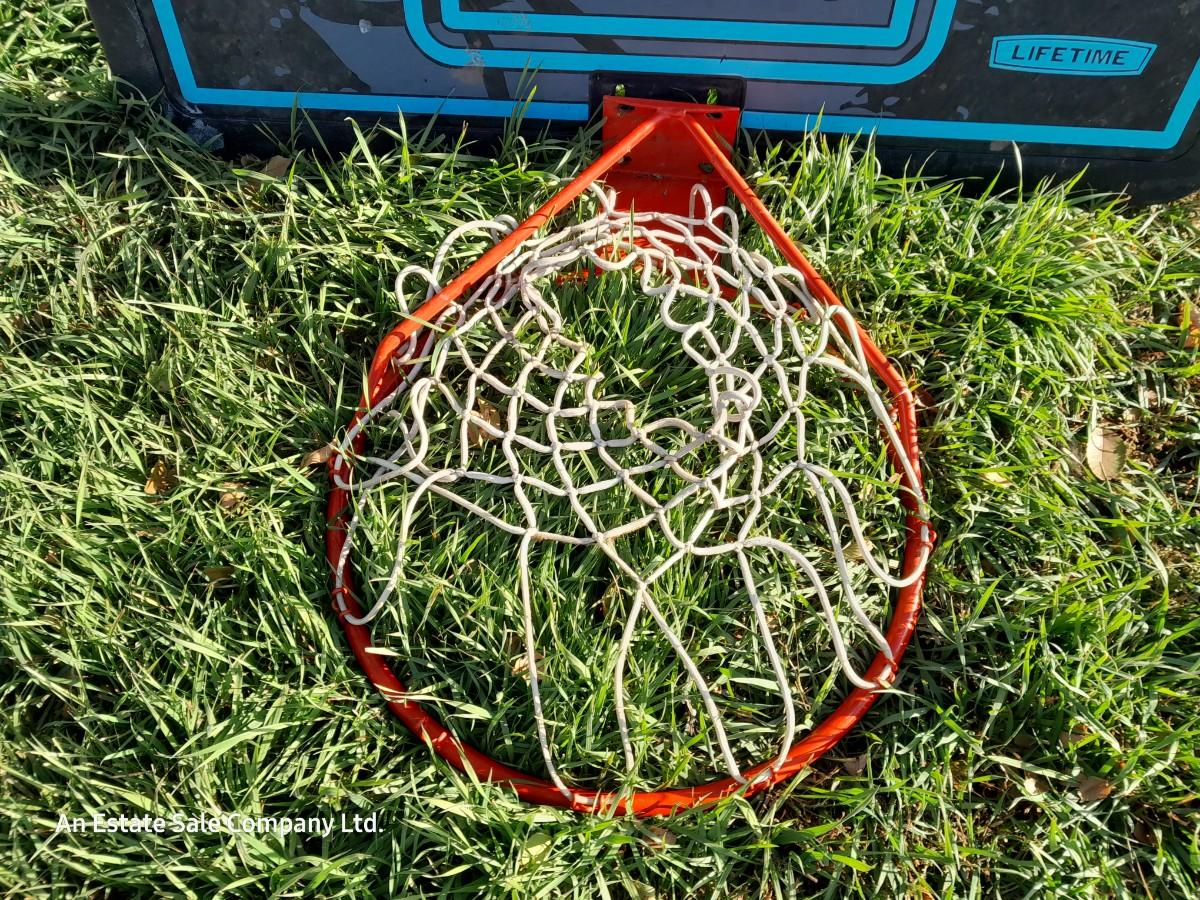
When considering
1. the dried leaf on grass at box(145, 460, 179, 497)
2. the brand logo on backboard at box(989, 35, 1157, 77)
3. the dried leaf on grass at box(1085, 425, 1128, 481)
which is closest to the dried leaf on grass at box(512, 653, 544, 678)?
the dried leaf on grass at box(145, 460, 179, 497)

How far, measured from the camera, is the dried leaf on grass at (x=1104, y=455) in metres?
1.99

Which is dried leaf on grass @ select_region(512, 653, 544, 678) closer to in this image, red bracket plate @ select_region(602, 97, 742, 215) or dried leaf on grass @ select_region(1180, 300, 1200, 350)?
red bracket plate @ select_region(602, 97, 742, 215)

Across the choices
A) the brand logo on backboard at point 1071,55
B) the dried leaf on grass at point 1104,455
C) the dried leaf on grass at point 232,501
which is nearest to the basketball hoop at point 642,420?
the dried leaf on grass at point 232,501

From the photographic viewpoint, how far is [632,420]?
1.82 metres

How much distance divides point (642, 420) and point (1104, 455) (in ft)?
3.28

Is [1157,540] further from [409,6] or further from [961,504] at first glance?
[409,6]

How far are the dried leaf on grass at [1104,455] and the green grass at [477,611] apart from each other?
1.0 inches

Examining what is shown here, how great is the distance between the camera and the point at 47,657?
1776mm

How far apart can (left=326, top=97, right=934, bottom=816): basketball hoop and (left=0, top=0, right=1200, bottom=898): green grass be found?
0.08 metres

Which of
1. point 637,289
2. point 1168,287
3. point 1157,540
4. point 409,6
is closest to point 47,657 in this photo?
point 637,289

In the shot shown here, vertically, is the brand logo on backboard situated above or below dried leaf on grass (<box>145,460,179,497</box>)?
above

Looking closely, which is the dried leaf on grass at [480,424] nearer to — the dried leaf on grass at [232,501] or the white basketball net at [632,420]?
the white basketball net at [632,420]

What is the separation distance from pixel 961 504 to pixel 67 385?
1852 millimetres

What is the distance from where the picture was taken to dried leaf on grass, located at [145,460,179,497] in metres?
1.93
